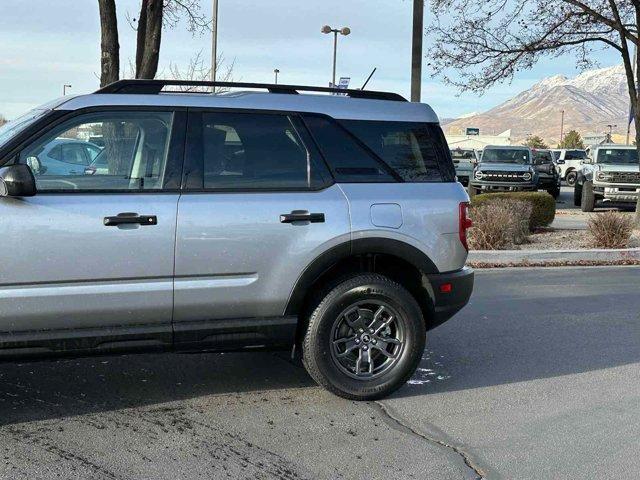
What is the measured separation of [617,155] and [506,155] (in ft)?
12.9

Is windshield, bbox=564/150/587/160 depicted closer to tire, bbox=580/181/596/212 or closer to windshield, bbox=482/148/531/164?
windshield, bbox=482/148/531/164

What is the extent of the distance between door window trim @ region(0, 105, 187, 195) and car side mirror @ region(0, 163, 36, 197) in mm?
143

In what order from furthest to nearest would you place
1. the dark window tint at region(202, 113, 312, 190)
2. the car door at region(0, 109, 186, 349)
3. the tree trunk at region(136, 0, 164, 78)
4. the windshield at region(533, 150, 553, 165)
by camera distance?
the windshield at region(533, 150, 553, 165) < the tree trunk at region(136, 0, 164, 78) < the dark window tint at region(202, 113, 312, 190) < the car door at region(0, 109, 186, 349)

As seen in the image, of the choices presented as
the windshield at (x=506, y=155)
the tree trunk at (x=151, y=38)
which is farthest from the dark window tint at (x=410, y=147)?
the windshield at (x=506, y=155)

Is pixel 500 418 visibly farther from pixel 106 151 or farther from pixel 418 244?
pixel 106 151

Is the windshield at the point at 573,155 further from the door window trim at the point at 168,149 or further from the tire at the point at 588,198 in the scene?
the door window trim at the point at 168,149

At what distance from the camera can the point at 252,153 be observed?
195 inches

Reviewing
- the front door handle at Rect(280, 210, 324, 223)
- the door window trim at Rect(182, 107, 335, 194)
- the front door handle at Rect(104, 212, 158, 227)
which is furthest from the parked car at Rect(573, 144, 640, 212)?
the front door handle at Rect(104, 212, 158, 227)

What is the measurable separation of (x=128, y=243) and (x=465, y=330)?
3.77 metres

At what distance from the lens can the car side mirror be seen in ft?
13.8

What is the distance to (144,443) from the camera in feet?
14.2

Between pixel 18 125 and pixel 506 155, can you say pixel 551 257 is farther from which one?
pixel 506 155

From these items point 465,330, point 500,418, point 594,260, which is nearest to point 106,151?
point 500,418

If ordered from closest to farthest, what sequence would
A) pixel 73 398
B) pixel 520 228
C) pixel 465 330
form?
pixel 73 398, pixel 465 330, pixel 520 228
